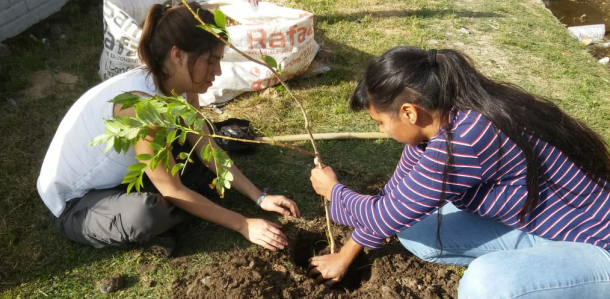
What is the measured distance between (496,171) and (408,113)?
0.37m

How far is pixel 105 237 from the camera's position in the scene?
2.21m

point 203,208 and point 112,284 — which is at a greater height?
point 203,208

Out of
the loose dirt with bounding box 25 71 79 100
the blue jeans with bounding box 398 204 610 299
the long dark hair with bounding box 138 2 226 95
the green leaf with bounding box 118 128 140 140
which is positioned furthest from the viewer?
the loose dirt with bounding box 25 71 79 100

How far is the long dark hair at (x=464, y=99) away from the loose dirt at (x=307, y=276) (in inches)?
29.1

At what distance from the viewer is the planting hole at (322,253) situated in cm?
234

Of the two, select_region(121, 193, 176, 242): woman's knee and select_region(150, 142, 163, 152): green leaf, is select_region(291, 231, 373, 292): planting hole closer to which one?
select_region(121, 193, 176, 242): woman's knee

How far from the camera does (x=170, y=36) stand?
2.00 m

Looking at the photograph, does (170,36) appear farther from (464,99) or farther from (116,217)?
(464,99)

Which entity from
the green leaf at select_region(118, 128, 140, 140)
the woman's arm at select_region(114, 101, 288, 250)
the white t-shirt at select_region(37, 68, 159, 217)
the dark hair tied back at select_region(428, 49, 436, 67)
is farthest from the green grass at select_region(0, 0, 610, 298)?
the dark hair tied back at select_region(428, 49, 436, 67)

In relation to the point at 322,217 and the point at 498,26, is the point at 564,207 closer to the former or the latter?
the point at 322,217

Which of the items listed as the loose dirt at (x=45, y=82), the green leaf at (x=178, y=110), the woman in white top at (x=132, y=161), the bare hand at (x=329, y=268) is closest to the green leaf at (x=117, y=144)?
the green leaf at (x=178, y=110)

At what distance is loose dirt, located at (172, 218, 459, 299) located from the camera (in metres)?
2.11

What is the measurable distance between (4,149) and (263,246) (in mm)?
1940

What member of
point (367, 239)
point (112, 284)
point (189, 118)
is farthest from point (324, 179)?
point (112, 284)
